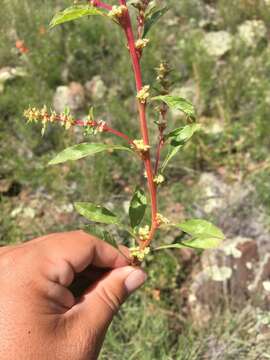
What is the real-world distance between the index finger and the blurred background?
0.78 metres

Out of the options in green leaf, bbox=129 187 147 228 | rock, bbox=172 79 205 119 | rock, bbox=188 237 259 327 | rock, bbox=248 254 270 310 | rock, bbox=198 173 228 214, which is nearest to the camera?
green leaf, bbox=129 187 147 228

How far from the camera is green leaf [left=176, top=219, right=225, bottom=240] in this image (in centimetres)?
146

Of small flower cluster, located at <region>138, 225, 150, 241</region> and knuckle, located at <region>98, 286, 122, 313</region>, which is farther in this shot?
knuckle, located at <region>98, 286, 122, 313</region>

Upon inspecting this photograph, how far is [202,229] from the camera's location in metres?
1.50

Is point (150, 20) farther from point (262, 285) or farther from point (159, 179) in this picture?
point (262, 285)

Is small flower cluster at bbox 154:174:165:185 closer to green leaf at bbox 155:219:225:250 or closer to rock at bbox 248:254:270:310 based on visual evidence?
green leaf at bbox 155:219:225:250

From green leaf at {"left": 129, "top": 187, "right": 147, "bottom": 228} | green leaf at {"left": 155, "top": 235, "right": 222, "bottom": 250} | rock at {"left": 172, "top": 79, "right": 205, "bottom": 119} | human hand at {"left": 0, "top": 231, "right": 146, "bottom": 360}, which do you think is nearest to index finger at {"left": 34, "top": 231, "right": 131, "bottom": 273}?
human hand at {"left": 0, "top": 231, "right": 146, "bottom": 360}

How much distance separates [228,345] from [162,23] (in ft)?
11.3

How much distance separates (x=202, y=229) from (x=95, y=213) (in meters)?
0.38

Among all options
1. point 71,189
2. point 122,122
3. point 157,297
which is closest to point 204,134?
point 122,122

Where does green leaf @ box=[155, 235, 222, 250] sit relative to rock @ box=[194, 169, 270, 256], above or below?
above

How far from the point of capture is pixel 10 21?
16.3 feet

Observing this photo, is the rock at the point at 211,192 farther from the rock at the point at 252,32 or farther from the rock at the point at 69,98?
the rock at the point at 252,32

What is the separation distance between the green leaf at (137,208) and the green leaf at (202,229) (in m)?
0.20
